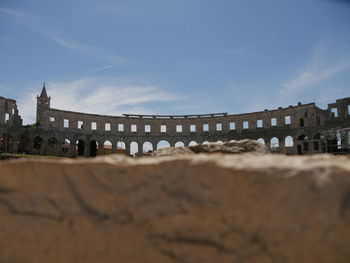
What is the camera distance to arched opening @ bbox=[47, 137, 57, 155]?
3637 centimetres

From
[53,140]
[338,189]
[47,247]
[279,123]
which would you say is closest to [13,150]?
[53,140]

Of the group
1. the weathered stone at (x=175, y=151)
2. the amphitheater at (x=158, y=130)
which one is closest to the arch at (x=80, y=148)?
the amphitheater at (x=158, y=130)

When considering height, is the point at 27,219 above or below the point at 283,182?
below

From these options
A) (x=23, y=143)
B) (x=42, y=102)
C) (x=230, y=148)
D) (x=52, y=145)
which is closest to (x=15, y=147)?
(x=23, y=143)

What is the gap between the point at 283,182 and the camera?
7.83 ft

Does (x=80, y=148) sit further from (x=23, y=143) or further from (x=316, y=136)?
(x=316, y=136)

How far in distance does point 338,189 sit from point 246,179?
699mm

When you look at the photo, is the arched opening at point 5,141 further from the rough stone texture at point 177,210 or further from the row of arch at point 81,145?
the rough stone texture at point 177,210

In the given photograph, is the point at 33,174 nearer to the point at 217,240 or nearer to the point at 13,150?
the point at 217,240

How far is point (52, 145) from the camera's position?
37.8 m

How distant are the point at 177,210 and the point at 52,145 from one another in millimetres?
38493

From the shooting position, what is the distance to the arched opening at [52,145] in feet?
119

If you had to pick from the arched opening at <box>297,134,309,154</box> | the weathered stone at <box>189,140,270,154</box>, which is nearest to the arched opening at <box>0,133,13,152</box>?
the weathered stone at <box>189,140,270,154</box>

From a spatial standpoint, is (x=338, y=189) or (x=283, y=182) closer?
(x=338, y=189)
